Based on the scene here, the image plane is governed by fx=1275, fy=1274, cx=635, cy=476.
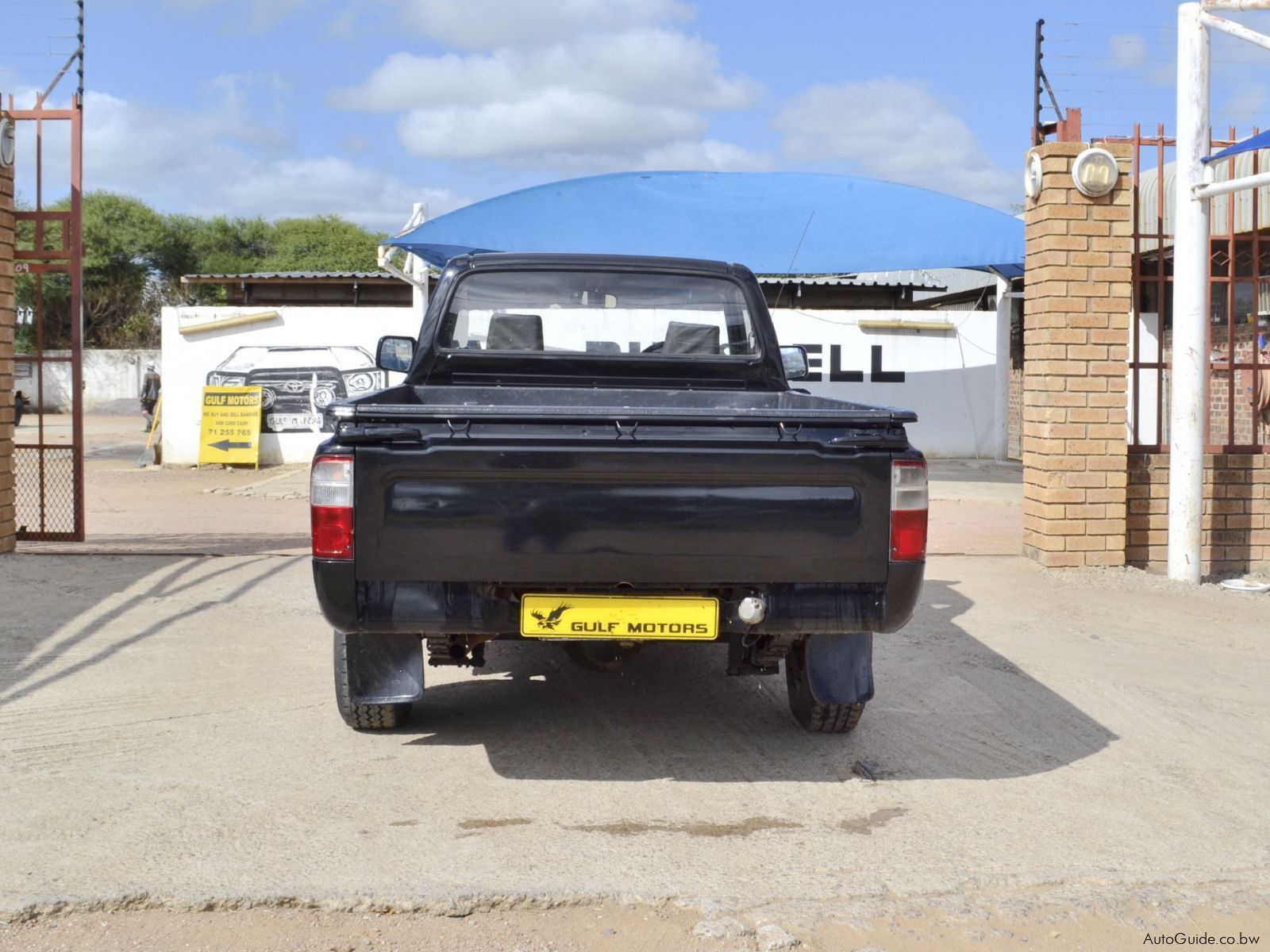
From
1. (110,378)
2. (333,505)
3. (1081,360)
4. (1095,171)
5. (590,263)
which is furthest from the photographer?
(110,378)

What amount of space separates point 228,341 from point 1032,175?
12.7 m

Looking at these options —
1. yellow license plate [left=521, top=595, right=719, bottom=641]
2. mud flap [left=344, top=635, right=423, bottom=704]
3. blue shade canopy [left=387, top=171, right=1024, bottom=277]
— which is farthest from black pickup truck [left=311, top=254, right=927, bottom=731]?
blue shade canopy [left=387, top=171, right=1024, bottom=277]

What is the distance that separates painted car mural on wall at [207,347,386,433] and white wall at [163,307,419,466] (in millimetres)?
74

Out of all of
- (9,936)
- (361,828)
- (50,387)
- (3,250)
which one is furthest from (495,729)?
(50,387)

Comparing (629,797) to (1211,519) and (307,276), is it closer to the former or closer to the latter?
(1211,519)

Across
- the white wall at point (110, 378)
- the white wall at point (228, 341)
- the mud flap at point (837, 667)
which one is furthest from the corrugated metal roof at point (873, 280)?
the white wall at point (110, 378)

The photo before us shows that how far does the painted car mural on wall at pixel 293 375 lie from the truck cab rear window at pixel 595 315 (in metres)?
12.6

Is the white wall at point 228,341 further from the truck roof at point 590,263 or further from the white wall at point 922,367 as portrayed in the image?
the truck roof at point 590,263

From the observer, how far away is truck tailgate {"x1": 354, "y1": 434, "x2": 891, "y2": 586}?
3.79m

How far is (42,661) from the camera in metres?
5.95

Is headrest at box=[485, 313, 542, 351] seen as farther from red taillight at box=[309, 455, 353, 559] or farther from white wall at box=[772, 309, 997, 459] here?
white wall at box=[772, 309, 997, 459]

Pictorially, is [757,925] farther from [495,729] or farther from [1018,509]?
[1018,509]

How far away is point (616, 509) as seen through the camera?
3.85 meters

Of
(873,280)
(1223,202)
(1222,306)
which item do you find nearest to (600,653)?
(1223,202)
